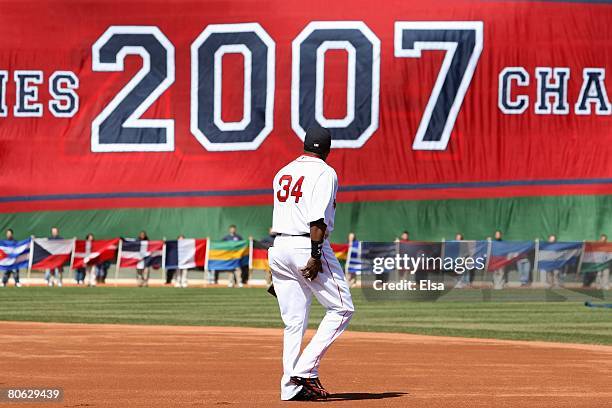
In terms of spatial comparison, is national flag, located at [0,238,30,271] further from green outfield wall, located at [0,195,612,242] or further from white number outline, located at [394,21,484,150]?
white number outline, located at [394,21,484,150]

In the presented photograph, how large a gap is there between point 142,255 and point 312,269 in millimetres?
25783

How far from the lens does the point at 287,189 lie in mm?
10391

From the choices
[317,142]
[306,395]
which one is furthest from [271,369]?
[317,142]

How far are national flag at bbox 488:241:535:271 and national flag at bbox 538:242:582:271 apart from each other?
1.16 ft

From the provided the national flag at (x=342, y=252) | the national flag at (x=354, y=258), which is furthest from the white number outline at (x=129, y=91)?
the national flag at (x=354, y=258)

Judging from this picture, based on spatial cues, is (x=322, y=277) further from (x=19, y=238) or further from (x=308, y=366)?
(x=19, y=238)

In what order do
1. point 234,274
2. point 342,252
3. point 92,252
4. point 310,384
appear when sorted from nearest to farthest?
point 310,384 < point 92,252 < point 342,252 < point 234,274

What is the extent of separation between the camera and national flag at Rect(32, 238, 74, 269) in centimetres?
3484

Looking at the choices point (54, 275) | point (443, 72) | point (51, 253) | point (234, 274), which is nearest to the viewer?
point (51, 253)

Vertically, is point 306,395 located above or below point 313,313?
above

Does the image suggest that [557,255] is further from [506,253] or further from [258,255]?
[258,255]

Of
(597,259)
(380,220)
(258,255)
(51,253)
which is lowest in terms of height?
(258,255)

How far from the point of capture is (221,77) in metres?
43.2

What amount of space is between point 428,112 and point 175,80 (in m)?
8.84
